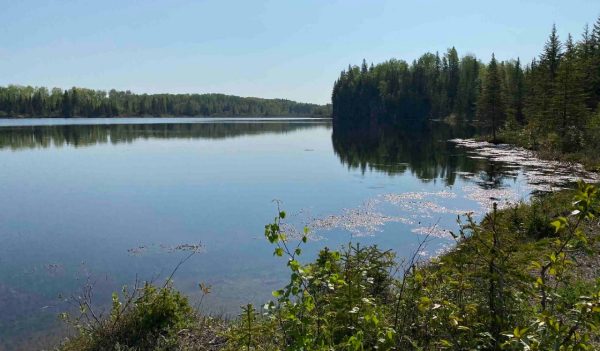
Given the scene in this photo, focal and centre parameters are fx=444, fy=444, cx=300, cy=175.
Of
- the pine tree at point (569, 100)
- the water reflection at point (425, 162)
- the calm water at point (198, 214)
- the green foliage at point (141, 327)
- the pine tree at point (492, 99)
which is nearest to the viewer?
the green foliage at point (141, 327)

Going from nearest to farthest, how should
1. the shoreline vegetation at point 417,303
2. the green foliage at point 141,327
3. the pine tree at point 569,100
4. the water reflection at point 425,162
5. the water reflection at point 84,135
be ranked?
the shoreline vegetation at point 417,303 < the green foliage at point 141,327 < the water reflection at point 425,162 < the pine tree at point 569,100 < the water reflection at point 84,135

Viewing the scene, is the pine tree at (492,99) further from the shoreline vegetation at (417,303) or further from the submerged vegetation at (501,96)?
the shoreline vegetation at (417,303)

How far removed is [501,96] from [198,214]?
202 ft

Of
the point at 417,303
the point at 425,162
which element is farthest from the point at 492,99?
the point at 417,303

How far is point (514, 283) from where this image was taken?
495cm

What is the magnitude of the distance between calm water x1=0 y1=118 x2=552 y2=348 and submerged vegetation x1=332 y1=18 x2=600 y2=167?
11.9 m

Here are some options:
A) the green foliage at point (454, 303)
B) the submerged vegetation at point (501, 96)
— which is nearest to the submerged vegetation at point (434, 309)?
the green foliage at point (454, 303)

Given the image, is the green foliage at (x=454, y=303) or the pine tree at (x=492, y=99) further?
the pine tree at (x=492, y=99)

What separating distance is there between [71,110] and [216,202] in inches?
7924

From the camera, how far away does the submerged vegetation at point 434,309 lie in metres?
3.54

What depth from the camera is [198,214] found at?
74.7 feet

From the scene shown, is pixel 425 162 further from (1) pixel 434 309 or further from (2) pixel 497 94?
(1) pixel 434 309

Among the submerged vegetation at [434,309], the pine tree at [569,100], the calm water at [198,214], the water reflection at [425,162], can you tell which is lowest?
the calm water at [198,214]

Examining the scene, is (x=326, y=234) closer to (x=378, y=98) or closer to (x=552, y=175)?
(x=552, y=175)
